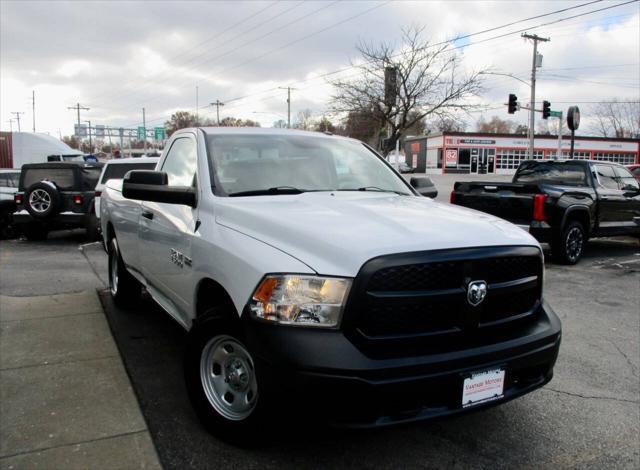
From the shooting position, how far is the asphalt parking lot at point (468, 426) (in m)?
2.90

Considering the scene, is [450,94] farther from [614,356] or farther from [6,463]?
[6,463]

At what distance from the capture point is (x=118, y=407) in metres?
3.44

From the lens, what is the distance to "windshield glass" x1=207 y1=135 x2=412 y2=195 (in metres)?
3.67

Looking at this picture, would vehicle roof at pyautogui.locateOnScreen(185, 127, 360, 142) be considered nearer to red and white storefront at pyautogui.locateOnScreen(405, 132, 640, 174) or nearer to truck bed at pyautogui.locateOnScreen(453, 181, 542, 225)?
truck bed at pyautogui.locateOnScreen(453, 181, 542, 225)

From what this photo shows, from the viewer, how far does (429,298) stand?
2.48m

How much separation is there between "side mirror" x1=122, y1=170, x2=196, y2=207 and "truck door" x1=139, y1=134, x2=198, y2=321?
115 millimetres

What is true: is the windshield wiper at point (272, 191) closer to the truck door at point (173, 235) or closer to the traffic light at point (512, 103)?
the truck door at point (173, 235)

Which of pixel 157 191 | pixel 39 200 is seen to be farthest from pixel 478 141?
pixel 157 191

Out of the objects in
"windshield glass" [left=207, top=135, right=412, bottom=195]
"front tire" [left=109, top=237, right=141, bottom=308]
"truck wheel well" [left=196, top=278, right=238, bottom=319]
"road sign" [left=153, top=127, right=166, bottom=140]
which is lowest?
"front tire" [left=109, top=237, right=141, bottom=308]

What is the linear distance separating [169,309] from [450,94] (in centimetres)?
2822

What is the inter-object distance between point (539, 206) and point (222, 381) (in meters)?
7.02

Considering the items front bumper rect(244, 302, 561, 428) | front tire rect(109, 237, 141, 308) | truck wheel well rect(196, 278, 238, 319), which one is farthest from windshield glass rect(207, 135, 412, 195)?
front tire rect(109, 237, 141, 308)

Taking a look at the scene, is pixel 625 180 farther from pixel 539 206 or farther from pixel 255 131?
pixel 255 131

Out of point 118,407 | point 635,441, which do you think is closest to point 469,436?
point 635,441
